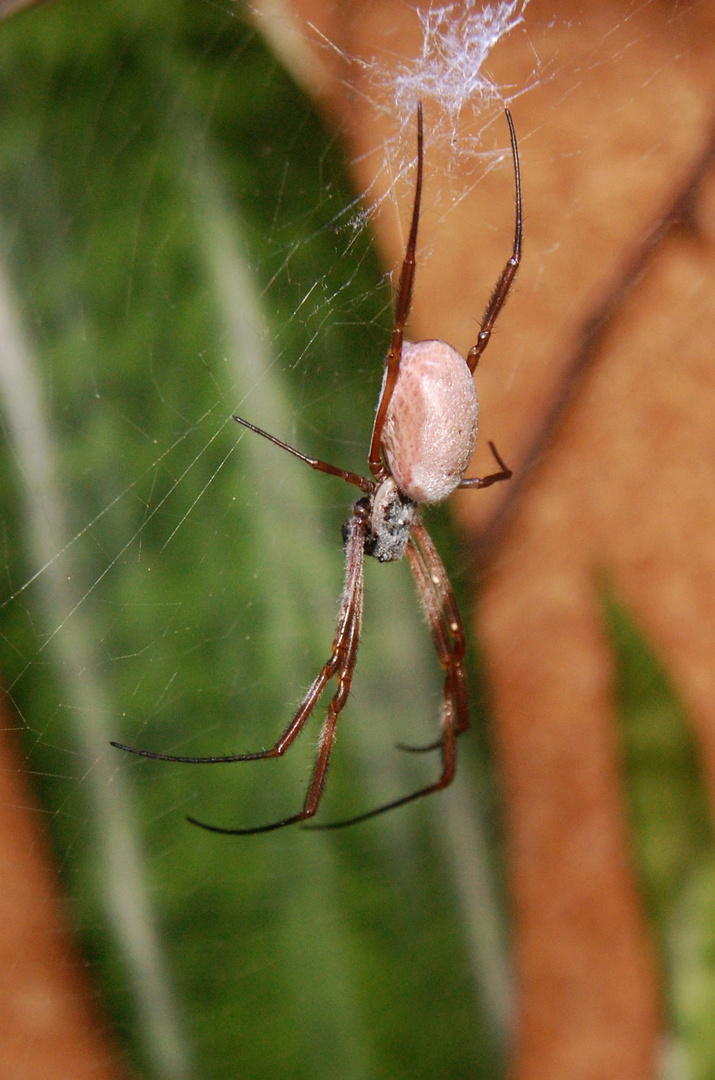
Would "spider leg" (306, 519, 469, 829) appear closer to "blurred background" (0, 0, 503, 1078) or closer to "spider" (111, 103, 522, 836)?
"spider" (111, 103, 522, 836)

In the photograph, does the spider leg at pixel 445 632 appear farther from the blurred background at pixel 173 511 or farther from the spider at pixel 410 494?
the blurred background at pixel 173 511

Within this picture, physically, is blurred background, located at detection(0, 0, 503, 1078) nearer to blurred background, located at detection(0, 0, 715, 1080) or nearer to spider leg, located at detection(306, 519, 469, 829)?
blurred background, located at detection(0, 0, 715, 1080)

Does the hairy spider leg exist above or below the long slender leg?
below

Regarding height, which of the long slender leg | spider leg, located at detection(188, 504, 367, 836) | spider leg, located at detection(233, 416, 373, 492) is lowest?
spider leg, located at detection(188, 504, 367, 836)

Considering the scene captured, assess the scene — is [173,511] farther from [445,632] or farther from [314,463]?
[445,632]

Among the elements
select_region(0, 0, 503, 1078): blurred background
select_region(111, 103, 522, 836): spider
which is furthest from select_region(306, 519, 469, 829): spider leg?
select_region(0, 0, 503, 1078): blurred background

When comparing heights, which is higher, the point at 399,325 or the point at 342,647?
the point at 399,325

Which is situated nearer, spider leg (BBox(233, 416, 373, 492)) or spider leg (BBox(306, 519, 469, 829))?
spider leg (BBox(233, 416, 373, 492))

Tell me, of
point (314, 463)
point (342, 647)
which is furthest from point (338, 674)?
point (314, 463)
